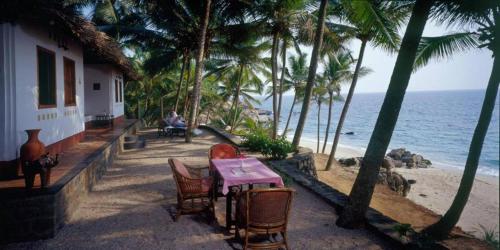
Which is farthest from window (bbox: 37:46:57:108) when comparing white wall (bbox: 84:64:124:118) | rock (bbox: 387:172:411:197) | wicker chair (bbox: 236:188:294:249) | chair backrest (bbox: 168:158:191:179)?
rock (bbox: 387:172:411:197)

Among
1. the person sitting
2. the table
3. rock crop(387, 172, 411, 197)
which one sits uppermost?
the person sitting

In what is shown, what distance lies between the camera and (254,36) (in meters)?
15.1

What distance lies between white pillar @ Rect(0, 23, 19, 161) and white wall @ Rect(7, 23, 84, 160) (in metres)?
0.07

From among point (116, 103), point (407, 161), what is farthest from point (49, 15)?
point (407, 161)

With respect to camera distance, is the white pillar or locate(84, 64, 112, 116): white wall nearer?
the white pillar

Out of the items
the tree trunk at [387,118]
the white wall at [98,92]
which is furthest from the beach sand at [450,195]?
the white wall at [98,92]

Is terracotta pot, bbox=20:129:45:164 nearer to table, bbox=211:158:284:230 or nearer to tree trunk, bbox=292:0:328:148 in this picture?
table, bbox=211:158:284:230

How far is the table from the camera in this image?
446 cm

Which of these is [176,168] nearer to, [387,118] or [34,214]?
→ [34,214]

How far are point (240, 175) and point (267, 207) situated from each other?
98 centimetres

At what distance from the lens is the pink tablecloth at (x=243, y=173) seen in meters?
4.46

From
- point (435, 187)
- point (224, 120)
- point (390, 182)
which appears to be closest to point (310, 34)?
point (390, 182)

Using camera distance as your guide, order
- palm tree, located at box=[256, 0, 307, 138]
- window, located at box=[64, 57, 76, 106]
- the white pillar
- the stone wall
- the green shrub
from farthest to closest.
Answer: palm tree, located at box=[256, 0, 307, 138] < the green shrub < window, located at box=[64, 57, 76, 106] < the white pillar < the stone wall

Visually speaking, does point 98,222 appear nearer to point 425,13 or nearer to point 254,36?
point 425,13
